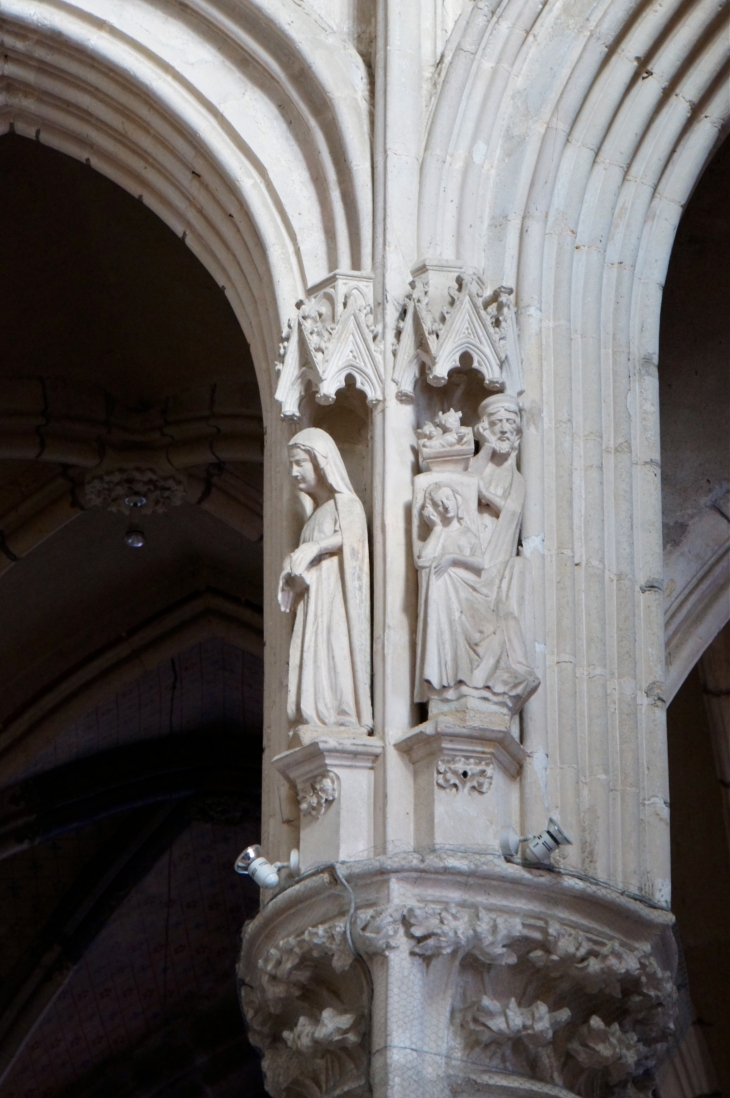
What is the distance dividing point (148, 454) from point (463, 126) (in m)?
5.20

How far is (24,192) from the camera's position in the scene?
1071 cm

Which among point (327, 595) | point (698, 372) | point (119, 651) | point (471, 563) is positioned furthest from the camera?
point (119, 651)

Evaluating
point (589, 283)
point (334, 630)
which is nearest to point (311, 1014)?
point (334, 630)

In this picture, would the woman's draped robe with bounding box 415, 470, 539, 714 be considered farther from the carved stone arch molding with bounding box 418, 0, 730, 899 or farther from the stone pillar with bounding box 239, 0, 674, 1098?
the carved stone arch molding with bounding box 418, 0, 730, 899

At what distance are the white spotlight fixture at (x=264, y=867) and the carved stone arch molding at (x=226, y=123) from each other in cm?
166

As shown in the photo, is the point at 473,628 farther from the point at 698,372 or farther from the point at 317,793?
the point at 698,372

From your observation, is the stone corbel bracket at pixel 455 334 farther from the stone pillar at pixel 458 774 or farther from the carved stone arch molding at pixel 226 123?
the carved stone arch molding at pixel 226 123

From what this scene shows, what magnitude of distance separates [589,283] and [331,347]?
1.03 metres

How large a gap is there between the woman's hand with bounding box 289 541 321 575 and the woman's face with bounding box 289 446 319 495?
0.24m

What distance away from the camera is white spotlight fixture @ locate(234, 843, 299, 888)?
625cm

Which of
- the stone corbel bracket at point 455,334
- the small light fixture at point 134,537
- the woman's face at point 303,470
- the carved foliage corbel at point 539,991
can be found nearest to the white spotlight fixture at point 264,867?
the carved foliage corbel at point 539,991

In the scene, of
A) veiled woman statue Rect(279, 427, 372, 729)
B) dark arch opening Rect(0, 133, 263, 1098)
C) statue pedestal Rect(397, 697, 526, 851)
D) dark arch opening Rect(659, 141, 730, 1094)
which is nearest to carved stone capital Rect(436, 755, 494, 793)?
statue pedestal Rect(397, 697, 526, 851)

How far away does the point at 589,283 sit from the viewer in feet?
23.8

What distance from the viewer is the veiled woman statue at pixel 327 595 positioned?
632cm
